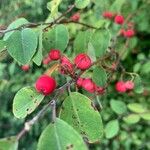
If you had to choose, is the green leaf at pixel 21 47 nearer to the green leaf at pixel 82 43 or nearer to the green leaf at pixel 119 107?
the green leaf at pixel 82 43

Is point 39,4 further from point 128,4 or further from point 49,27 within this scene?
point 49,27

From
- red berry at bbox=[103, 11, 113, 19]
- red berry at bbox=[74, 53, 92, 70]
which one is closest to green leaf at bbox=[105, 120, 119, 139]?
red berry at bbox=[103, 11, 113, 19]

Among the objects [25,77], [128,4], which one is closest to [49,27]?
[128,4]

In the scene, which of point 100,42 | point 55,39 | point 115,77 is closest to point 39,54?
point 55,39

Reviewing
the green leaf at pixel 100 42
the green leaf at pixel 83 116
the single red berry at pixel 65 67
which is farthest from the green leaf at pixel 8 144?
the green leaf at pixel 100 42

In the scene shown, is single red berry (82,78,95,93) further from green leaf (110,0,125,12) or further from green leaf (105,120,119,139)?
green leaf (110,0,125,12)

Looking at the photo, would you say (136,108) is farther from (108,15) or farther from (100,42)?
(100,42)
